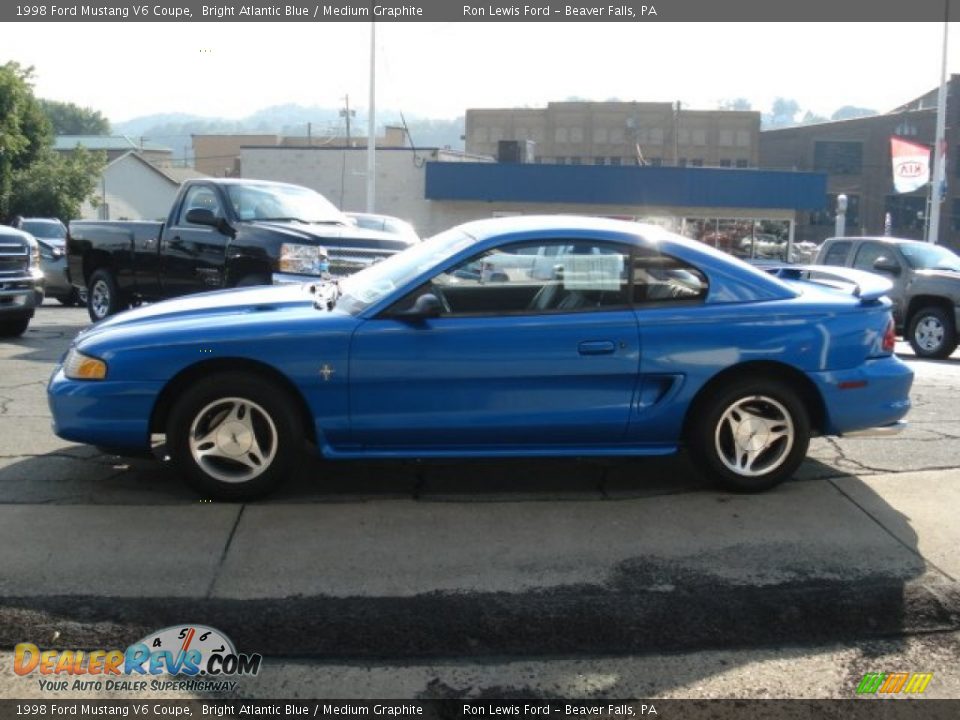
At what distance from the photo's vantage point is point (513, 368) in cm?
531

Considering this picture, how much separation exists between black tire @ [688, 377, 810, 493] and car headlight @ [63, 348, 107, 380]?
315cm

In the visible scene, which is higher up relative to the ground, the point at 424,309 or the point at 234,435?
the point at 424,309

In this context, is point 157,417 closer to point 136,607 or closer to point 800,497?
point 136,607

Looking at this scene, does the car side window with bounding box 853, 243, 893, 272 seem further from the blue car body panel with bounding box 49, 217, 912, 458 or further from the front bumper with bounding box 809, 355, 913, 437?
the blue car body panel with bounding box 49, 217, 912, 458

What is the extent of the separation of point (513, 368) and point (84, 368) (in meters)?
2.25

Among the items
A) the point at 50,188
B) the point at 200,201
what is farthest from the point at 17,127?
the point at 200,201

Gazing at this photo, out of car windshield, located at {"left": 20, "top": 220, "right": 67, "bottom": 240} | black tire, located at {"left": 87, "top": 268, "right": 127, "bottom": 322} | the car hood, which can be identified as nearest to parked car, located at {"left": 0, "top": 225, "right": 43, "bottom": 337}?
black tire, located at {"left": 87, "top": 268, "right": 127, "bottom": 322}

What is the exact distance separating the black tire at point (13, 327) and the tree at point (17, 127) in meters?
31.7

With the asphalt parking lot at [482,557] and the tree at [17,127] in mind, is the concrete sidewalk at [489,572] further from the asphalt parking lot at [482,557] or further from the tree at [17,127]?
the tree at [17,127]

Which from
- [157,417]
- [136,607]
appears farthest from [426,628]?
[157,417]

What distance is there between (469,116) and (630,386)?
87099mm

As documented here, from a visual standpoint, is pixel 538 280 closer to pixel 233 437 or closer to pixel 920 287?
pixel 233 437

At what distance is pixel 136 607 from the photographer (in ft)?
13.6

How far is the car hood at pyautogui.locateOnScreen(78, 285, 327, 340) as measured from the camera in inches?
218
